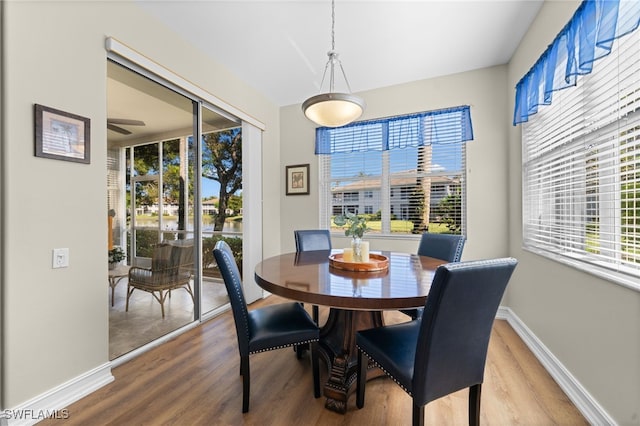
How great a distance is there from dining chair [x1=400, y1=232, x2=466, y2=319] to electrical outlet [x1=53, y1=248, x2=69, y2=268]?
7.80 feet

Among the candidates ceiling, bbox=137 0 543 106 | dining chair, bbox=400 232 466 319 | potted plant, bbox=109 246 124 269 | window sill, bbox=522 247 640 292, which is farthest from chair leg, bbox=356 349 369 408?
ceiling, bbox=137 0 543 106

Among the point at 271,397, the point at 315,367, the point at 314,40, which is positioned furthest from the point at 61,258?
the point at 314,40

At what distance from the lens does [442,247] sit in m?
2.43

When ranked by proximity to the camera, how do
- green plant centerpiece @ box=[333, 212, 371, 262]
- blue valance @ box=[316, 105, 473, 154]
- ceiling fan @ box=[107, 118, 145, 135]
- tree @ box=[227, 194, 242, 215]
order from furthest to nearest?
1. tree @ box=[227, 194, 242, 215]
2. blue valance @ box=[316, 105, 473, 154]
3. ceiling fan @ box=[107, 118, 145, 135]
4. green plant centerpiece @ box=[333, 212, 371, 262]

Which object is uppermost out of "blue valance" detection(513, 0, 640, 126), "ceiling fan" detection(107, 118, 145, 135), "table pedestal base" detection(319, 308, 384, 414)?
"blue valance" detection(513, 0, 640, 126)

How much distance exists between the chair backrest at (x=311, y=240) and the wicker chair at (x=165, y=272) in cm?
114

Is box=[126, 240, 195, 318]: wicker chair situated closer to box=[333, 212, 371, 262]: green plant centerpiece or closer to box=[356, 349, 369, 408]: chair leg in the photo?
box=[333, 212, 371, 262]: green plant centerpiece

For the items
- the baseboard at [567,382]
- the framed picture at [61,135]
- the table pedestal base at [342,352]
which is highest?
the framed picture at [61,135]

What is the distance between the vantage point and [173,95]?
8.32 feet

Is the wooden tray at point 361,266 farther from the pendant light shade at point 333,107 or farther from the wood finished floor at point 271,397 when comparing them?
the pendant light shade at point 333,107

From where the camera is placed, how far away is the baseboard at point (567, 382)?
146cm

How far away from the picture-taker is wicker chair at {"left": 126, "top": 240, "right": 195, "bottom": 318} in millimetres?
2398

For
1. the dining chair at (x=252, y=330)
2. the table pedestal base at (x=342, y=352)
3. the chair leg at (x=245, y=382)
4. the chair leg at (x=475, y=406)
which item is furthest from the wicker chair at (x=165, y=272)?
the chair leg at (x=475, y=406)

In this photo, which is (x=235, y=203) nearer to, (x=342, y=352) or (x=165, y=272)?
(x=165, y=272)
